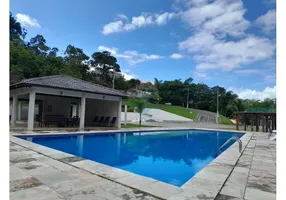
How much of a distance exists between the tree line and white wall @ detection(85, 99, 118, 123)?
8.06m

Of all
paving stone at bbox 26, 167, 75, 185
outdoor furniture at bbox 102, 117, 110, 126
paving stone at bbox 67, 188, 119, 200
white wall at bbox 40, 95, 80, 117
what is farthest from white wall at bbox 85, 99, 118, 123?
paving stone at bbox 67, 188, 119, 200

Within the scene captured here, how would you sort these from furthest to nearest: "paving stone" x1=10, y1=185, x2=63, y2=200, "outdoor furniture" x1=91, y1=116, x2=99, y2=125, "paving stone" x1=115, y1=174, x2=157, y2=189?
"outdoor furniture" x1=91, y1=116, x2=99, y2=125 < "paving stone" x1=115, y1=174, x2=157, y2=189 < "paving stone" x1=10, y1=185, x2=63, y2=200

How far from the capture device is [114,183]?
12.9 feet

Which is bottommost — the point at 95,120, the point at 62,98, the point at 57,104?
the point at 95,120

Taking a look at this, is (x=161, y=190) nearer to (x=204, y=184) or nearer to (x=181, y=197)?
(x=181, y=197)

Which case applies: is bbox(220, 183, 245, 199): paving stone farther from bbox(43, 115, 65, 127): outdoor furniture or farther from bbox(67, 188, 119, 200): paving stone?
bbox(43, 115, 65, 127): outdoor furniture

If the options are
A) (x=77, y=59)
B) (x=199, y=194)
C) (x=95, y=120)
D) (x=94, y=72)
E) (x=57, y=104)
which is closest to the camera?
(x=199, y=194)

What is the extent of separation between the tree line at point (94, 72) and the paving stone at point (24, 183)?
16.5 meters

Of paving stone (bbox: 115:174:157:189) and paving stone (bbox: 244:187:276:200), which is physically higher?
paving stone (bbox: 115:174:157:189)

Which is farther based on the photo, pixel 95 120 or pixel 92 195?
pixel 95 120

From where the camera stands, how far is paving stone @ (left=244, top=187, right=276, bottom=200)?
3488 millimetres

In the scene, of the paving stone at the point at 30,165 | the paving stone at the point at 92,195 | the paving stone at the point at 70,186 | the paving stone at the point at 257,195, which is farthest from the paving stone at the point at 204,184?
the paving stone at the point at 30,165

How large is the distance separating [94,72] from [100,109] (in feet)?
83.0

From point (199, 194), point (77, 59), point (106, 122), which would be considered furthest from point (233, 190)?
point (77, 59)
